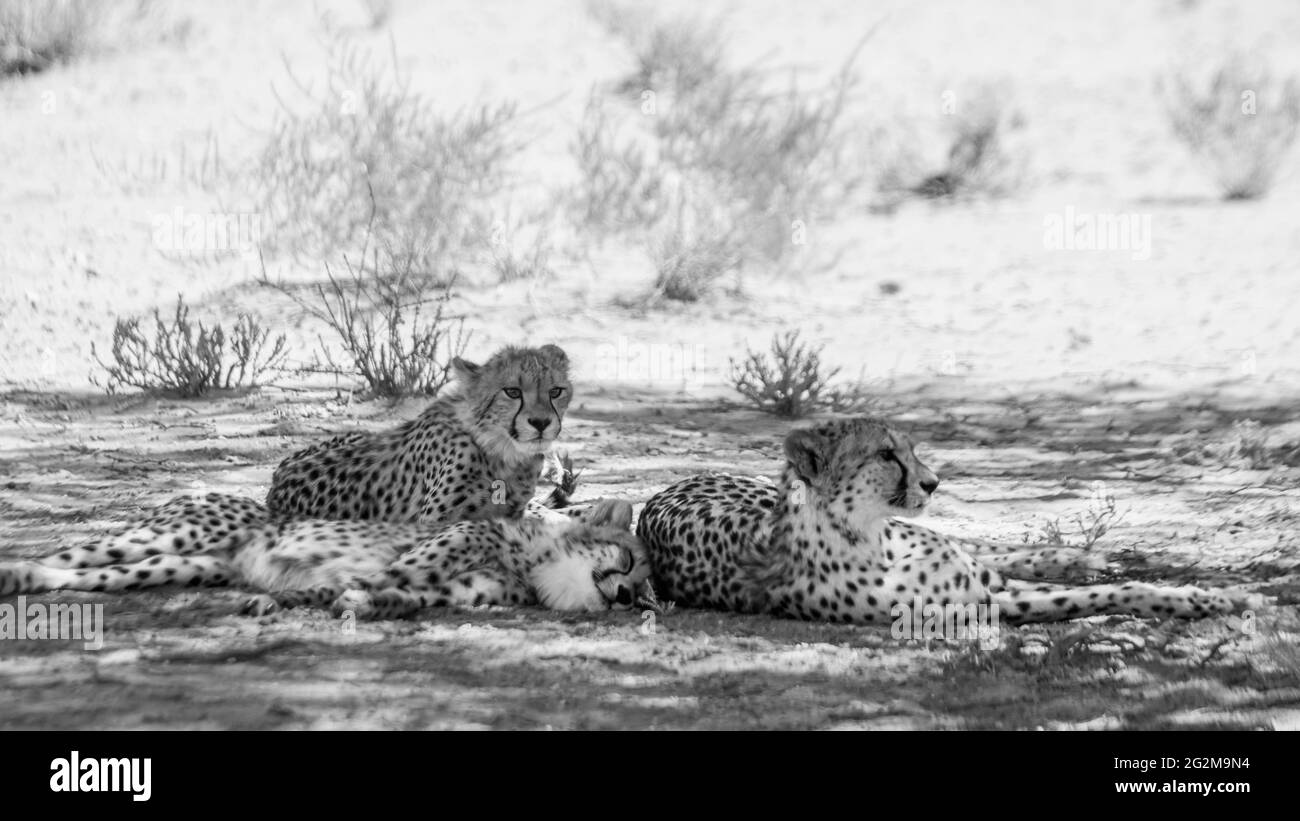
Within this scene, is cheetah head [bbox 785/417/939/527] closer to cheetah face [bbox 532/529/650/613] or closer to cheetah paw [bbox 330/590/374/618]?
cheetah face [bbox 532/529/650/613]

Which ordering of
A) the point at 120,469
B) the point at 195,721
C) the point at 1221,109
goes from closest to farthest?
the point at 195,721, the point at 120,469, the point at 1221,109

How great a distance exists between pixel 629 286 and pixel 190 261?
3.19 meters

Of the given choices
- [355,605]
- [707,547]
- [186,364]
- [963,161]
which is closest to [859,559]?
[707,547]

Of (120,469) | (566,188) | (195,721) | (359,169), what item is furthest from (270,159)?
(195,721)

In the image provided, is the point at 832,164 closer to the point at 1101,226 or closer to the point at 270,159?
the point at 1101,226

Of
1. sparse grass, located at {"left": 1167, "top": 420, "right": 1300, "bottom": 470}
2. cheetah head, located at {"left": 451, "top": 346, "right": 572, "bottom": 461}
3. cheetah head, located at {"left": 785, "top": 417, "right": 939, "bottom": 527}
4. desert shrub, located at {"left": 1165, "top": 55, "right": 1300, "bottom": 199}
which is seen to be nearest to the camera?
cheetah head, located at {"left": 785, "top": 417, "right": 939, "bottom": 527}

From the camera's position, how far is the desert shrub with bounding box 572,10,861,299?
45.4ft

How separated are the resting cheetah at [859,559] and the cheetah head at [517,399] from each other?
0.93 metres

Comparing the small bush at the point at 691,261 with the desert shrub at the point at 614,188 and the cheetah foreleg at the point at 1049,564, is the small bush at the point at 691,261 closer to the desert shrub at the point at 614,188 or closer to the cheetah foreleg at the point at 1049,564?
the desert shrub at the point at 614,188

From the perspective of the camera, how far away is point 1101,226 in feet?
49.6

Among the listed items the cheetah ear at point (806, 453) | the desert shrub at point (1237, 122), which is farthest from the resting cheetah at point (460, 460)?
the desert shrub at point (1237, 122)

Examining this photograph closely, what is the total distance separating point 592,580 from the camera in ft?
20.8

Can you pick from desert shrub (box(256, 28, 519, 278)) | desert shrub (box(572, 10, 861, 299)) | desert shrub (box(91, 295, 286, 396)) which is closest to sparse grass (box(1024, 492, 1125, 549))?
desert shrub (box(91, 295, 286, 396))

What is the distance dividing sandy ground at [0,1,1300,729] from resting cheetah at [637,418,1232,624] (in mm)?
126
